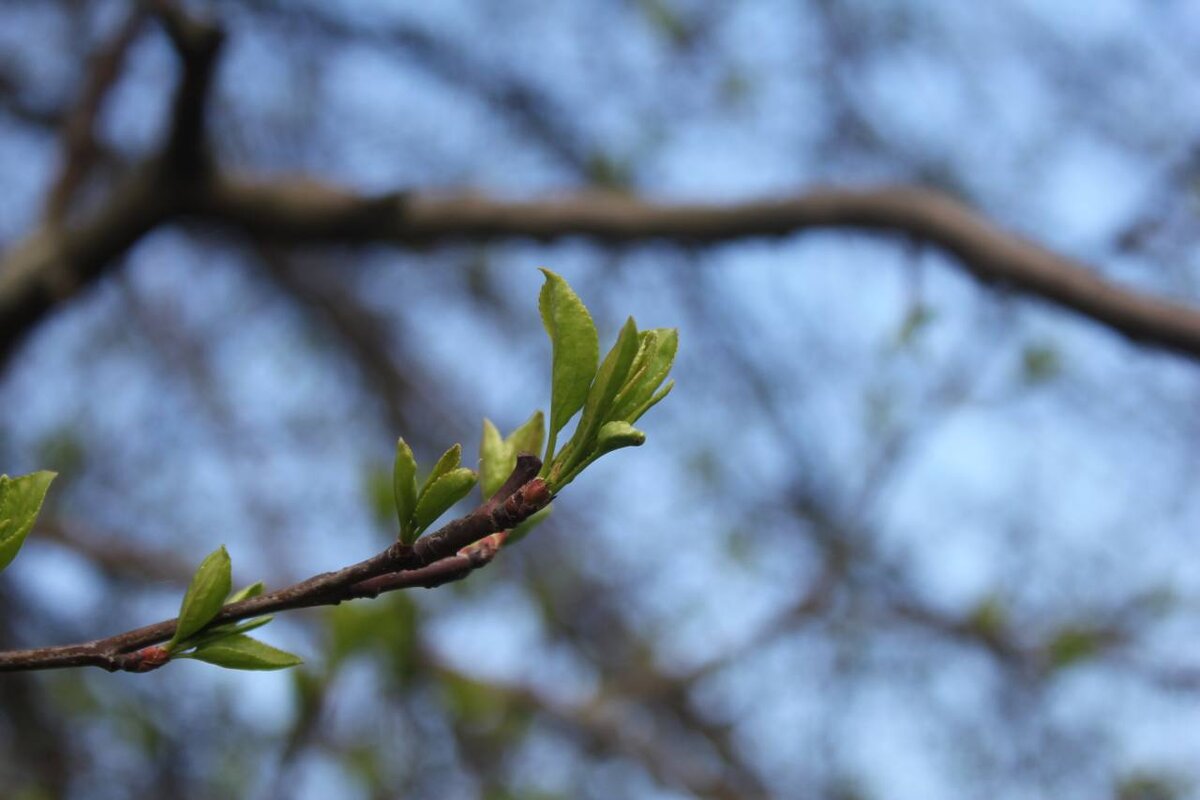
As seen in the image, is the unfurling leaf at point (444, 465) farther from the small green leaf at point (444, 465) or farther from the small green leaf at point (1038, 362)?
the small green leaf at point (1038, 362)

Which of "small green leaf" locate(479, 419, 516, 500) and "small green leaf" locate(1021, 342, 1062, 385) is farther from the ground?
"small green leaf" locate(1021, 342, 1062, 385)

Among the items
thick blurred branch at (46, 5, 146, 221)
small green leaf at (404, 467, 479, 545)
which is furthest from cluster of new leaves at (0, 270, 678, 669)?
thick blurred branch at (46, 5, 146, 221)

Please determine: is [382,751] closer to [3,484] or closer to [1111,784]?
[3,484]

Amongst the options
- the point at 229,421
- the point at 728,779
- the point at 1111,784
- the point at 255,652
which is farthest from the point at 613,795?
the point at 255,652

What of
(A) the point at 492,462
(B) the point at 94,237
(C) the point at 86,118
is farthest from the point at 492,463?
(C) the point at 86,118

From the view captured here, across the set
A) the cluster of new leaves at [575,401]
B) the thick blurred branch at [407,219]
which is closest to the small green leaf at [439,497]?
the cluster of new leaves at [575,401]

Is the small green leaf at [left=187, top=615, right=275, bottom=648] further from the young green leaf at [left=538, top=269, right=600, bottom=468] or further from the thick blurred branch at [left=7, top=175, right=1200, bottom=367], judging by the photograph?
the thick blurred branch at [left=7, top=175, right=1200, bottom=367]

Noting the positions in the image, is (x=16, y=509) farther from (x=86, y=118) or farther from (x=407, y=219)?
(x=86, y=118)
